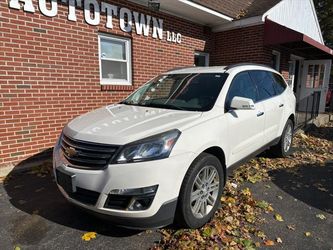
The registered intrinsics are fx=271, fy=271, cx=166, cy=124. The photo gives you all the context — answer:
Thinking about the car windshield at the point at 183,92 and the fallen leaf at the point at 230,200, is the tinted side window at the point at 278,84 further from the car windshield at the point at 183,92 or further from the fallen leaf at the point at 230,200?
the fallen leaf at the point at 230,200

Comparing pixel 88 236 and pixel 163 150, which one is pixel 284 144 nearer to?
pixel 163 150

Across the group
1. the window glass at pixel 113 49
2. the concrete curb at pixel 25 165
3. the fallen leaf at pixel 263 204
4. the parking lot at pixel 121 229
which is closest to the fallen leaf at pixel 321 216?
the parking lot at pixel 121 229

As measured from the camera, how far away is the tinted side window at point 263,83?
173 inches

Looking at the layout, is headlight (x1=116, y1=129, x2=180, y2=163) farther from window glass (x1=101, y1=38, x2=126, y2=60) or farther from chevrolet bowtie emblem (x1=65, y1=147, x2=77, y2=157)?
window glass (x1=101, y1=38, x2=126, y2=60)

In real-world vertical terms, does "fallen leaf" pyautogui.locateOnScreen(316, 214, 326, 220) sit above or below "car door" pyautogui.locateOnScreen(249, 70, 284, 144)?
below

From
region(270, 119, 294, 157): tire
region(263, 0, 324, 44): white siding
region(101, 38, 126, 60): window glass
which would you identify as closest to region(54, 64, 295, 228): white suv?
region(270, 119, 294, 157): tire

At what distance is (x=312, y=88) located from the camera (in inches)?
488

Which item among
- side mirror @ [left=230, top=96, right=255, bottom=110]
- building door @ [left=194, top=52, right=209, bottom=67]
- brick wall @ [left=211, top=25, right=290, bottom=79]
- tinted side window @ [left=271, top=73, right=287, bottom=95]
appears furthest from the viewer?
building door @ [left=194, top=52, right=209, bottom=67]

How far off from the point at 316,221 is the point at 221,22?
7240 millimetres

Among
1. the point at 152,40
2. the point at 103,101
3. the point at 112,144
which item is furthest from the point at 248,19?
the point at 112,144

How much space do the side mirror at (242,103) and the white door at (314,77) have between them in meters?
10.2

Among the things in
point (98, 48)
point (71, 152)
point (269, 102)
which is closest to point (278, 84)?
point (269, 102)

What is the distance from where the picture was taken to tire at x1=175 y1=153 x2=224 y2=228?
2.68m

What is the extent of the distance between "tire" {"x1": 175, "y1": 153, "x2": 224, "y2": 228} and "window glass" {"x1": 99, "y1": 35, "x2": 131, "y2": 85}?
13.4ft
